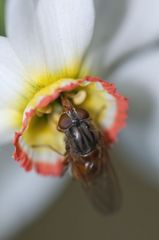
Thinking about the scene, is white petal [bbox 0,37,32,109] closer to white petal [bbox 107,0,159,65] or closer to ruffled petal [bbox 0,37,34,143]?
ruffled petal [bbox 0,37,34,143]

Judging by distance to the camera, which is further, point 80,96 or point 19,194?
point 19,194

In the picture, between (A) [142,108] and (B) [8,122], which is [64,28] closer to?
(B) [8,122]

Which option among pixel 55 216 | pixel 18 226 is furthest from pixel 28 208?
pixel 55 216

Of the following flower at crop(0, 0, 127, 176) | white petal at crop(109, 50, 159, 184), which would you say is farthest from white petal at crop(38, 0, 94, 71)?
white petal at crop(109, 50, 159, 184)

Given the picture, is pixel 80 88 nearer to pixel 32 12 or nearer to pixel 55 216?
pixel 32 12

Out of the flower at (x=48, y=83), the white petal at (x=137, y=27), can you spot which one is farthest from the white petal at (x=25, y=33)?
the white petal at (x=137, y=27)

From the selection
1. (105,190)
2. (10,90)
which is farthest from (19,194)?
(10,90)
